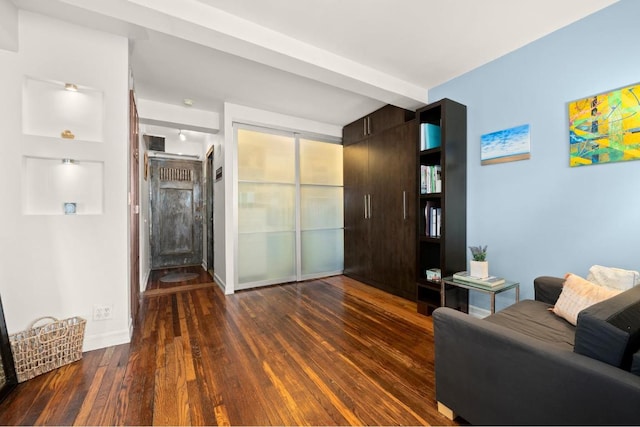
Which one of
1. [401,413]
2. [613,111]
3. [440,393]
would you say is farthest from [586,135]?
[401,413]

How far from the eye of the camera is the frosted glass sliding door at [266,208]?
381cm

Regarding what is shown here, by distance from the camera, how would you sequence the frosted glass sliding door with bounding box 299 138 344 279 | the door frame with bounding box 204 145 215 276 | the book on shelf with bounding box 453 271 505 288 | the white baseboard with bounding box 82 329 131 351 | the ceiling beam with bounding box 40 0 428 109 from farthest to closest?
the door frame with bounding box 204 145 215 276 < the frosted glass sliding door with bounding box 299 138 344 279 < the book on shelf with bounding box 453 271 505 288 < the white baseboard with bounding box 82 329 131 351 < the ceiling beam with bounding box 40 0 428 109

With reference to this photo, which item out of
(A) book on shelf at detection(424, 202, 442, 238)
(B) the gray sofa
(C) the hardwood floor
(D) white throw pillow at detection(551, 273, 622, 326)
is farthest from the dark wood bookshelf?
(B) the gray sofa

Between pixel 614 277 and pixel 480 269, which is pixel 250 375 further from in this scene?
pixel 614 277

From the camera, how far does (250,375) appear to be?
1824 mm

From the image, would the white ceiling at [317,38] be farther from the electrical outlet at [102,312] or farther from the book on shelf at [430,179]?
the electrical outlet at [102,312]

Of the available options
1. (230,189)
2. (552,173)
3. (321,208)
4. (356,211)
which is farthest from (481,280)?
(230,189)

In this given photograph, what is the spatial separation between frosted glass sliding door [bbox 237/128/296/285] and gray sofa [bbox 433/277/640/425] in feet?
9.59

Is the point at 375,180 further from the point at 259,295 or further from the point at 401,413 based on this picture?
the point at 401,413

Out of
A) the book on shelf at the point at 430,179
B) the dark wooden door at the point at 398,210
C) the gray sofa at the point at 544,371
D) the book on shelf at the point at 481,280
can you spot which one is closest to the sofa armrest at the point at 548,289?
the book on shelf at the point at 481,280

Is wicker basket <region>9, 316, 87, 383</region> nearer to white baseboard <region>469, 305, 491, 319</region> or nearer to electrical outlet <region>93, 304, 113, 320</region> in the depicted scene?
electrical outlet <region>93, 304, 113, 320</region>

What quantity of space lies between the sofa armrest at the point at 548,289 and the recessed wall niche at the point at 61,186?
3.53 metres

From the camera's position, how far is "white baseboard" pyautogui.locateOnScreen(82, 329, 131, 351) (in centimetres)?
210

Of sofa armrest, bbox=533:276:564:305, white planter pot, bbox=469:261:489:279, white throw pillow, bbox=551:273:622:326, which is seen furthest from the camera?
white planter pot, bbox=469:261:489:279
